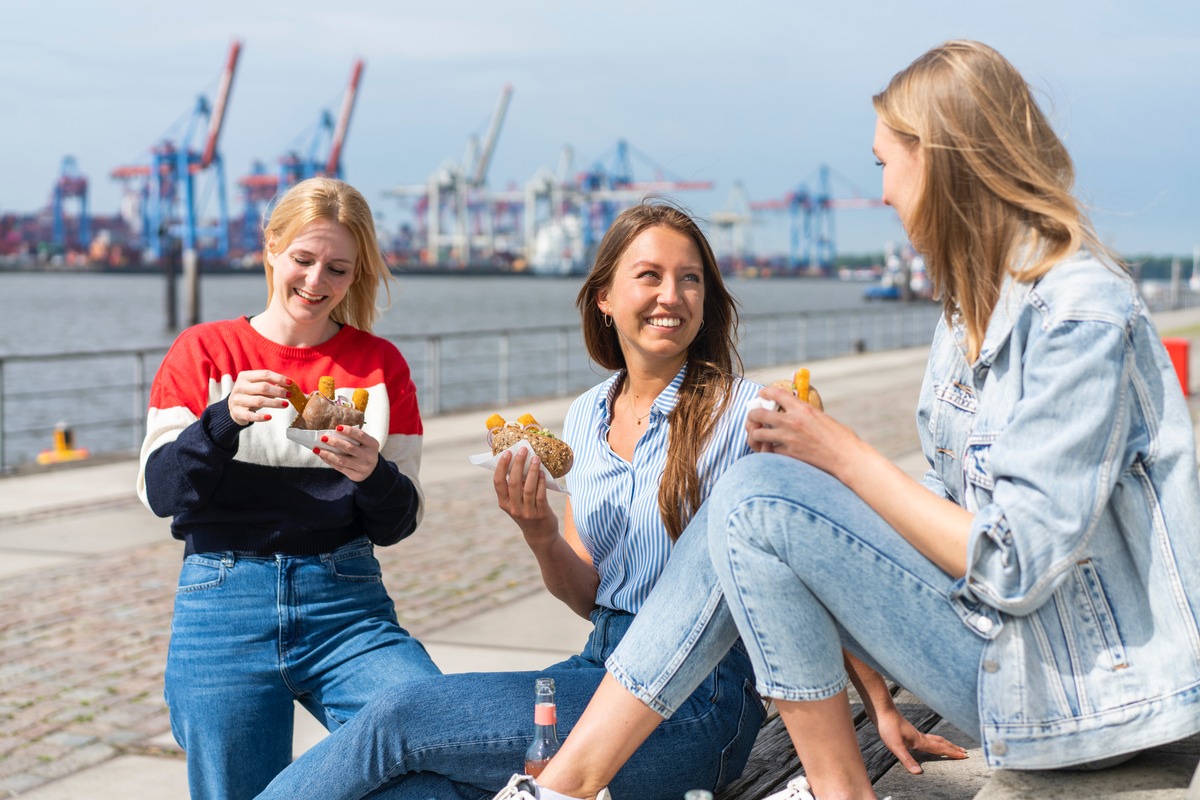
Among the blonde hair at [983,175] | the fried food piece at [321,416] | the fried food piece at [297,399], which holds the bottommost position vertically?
the fried food piece at [321,416]

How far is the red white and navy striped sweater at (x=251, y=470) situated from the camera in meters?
2.55

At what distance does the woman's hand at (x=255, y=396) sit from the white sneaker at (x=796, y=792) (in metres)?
1.16

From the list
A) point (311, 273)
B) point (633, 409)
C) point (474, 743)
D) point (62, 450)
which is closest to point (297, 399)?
point (311, 273)

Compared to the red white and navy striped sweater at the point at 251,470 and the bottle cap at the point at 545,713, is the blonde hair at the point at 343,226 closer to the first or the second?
the red white and navy striped sweater at the point at 251,470

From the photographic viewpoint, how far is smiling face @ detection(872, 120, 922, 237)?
195 cm

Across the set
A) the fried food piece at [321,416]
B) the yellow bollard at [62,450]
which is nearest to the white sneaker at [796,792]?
the fried food piece at [321,416]

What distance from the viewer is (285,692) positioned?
8.61 ft

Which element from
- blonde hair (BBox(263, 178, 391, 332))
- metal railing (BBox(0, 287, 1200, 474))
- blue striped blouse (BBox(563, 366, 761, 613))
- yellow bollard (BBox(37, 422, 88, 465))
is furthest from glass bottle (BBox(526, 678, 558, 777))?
yellow bollard (BBox(37, 422, 88, 465))

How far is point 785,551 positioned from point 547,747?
567 mm

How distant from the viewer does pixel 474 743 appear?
222 cm

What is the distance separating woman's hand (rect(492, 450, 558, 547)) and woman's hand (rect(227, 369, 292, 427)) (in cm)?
45

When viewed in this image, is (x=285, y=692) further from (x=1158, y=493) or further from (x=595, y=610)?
(x=1158, y=493)

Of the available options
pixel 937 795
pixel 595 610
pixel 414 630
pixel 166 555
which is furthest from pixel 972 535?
pixel 166 555

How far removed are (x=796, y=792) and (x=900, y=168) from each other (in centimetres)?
99
